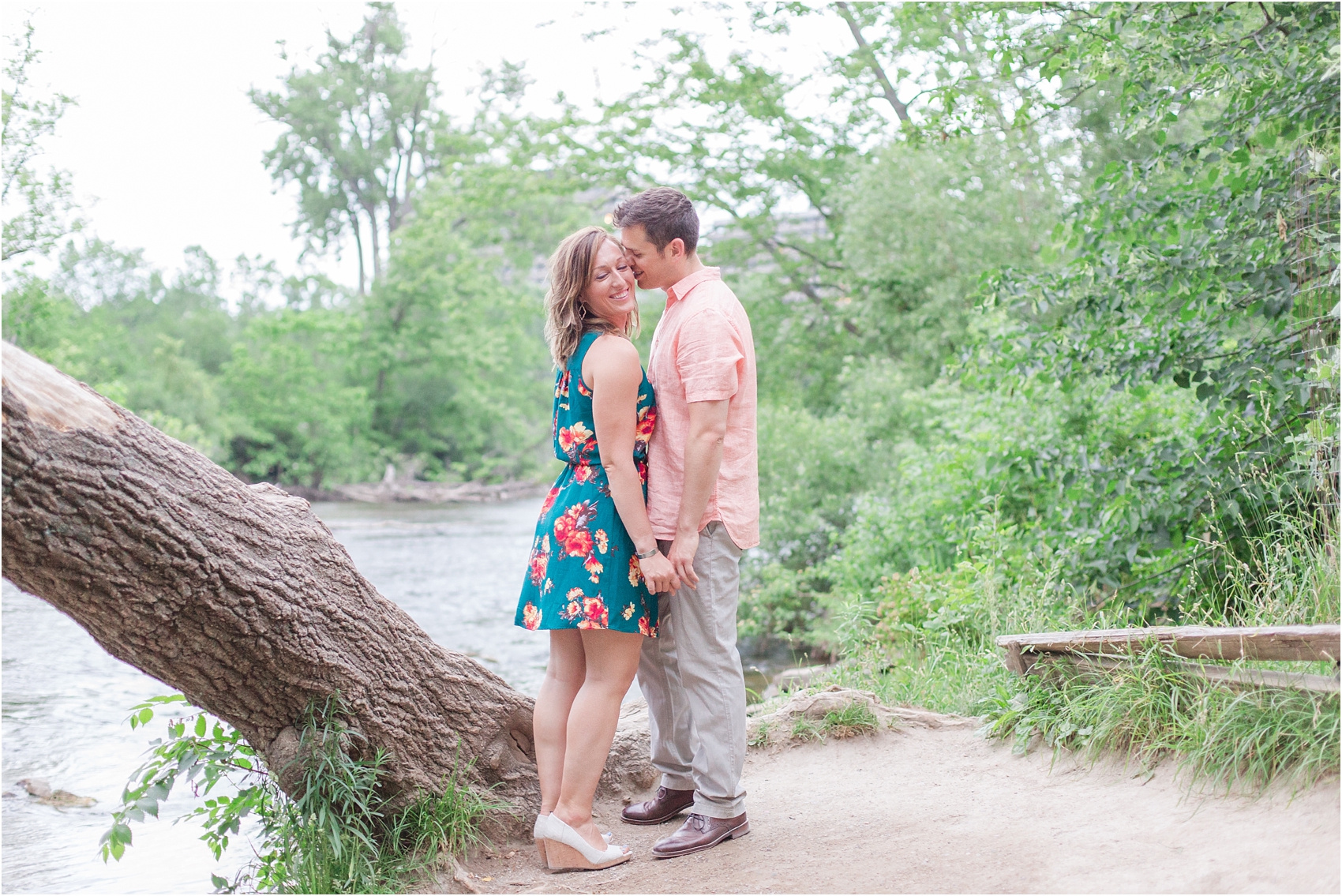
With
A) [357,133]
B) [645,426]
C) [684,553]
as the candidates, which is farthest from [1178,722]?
[357,133]

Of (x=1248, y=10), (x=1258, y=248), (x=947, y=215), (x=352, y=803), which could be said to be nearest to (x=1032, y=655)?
(x=1258, y=248)

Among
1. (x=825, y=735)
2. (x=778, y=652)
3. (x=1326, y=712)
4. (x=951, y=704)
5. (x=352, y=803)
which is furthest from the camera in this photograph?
(x=778, y=652)

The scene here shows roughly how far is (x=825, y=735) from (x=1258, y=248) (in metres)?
3.08

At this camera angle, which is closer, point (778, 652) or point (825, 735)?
point (825, 735)

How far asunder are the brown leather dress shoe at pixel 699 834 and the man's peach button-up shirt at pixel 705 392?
3.07 feet

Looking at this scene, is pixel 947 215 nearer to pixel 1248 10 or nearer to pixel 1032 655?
pixel 1248 10

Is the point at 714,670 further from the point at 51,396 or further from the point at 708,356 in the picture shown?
the point at 51,396

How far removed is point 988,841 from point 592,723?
130cm

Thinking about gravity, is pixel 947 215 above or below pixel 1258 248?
above

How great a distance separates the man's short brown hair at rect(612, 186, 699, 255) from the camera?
131 inches

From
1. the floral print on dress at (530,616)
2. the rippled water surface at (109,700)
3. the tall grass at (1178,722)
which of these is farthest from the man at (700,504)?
the rippled water surface at (109,700)

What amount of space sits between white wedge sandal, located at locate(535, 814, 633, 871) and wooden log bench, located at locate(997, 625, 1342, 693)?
72.1 inches

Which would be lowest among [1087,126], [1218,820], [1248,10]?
[1218,820]

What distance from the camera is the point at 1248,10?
205 inches
